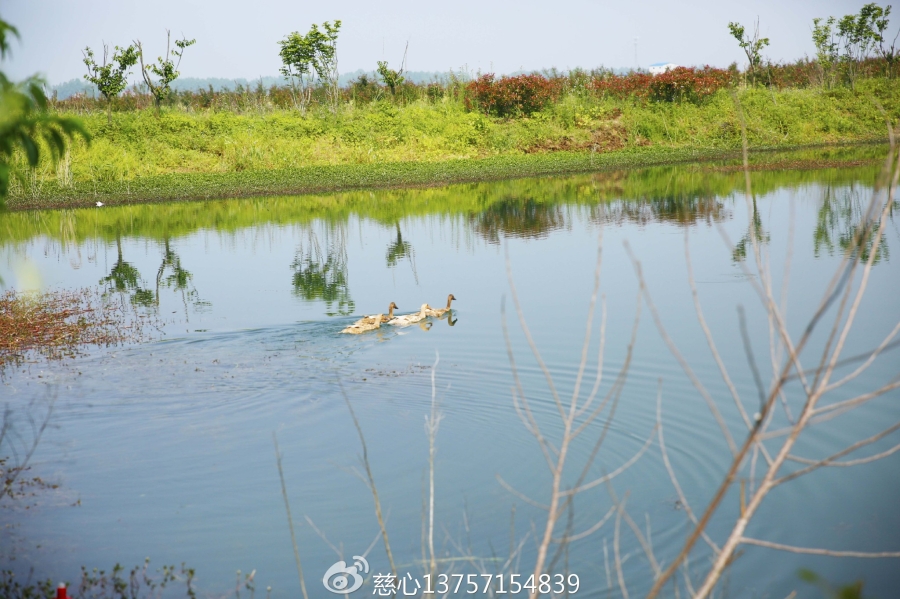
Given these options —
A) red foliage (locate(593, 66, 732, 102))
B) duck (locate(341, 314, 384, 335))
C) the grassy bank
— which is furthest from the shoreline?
duck (locate(341, 314, 384, 335))

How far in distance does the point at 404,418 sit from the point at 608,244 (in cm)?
868

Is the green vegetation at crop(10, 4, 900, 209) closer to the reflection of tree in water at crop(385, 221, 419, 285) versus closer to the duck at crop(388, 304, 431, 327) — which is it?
the reflection of tree in water at crop(385, 221, 419, 285)

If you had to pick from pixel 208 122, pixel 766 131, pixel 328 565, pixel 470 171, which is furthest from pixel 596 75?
pixel 328 565

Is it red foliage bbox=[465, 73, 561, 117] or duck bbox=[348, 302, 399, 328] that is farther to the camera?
red foliage bbox=[465, 73, 561, 117]

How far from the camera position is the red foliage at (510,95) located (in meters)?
33.2

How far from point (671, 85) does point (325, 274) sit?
2433cm

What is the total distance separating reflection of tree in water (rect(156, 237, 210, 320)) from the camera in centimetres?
1212

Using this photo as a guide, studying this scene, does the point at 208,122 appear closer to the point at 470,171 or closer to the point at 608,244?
the point at 470,171

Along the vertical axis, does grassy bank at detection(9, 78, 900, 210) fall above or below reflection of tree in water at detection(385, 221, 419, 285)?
above

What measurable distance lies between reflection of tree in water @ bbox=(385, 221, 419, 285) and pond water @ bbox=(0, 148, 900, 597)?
9cm

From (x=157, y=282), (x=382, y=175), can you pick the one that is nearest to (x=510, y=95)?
(x=382, y=175)

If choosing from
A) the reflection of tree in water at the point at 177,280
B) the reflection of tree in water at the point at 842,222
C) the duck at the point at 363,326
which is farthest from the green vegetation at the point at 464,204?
the duck at the point at 363,326

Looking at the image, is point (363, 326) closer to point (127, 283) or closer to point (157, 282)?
point (157, 282)

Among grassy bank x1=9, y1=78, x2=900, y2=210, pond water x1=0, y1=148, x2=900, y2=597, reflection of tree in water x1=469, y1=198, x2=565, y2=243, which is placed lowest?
pond water x1=0, y1=148, x2=900, y2=597
